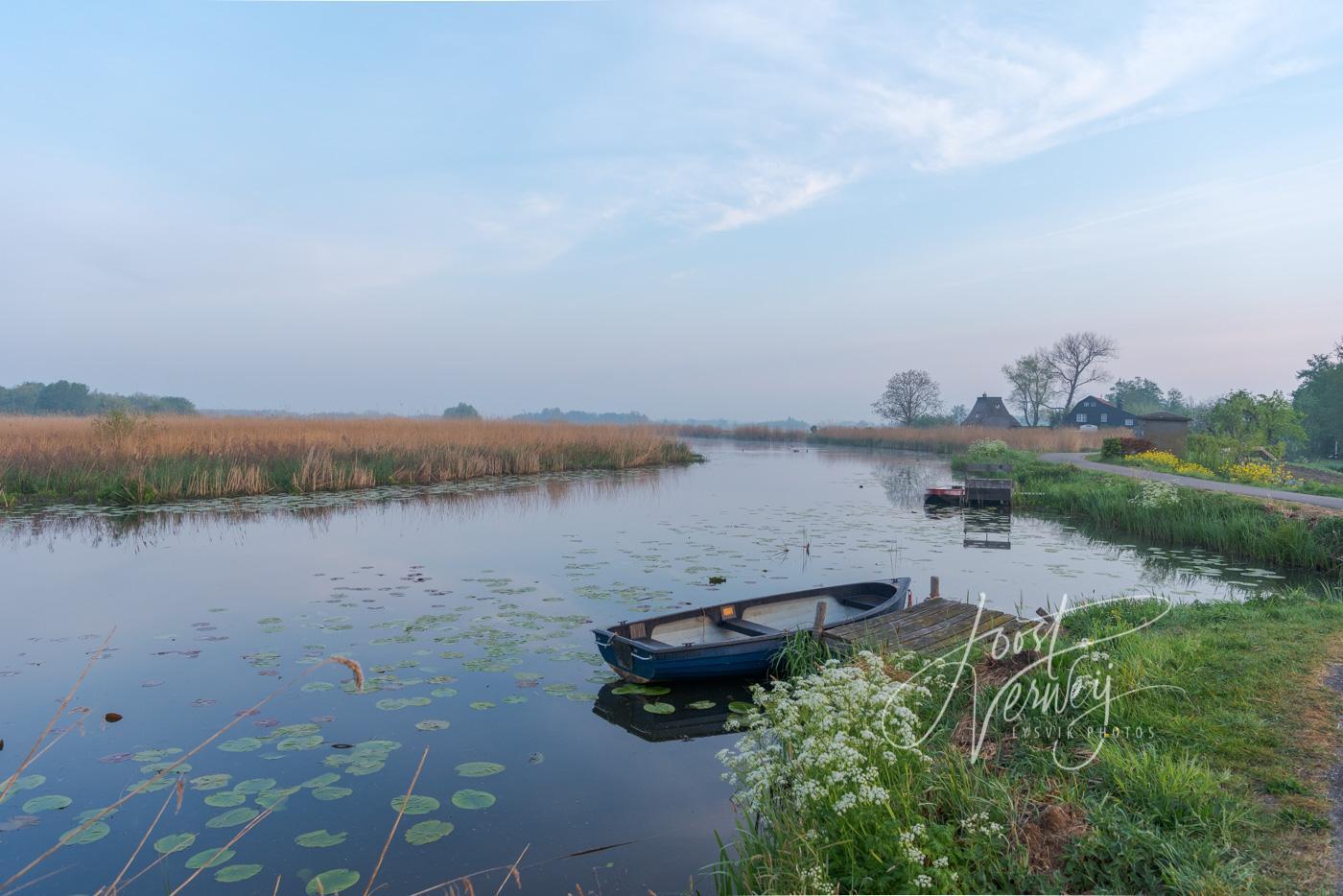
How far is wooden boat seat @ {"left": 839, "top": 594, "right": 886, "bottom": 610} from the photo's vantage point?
9359mm

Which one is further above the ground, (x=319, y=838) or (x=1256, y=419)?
(x=1256, y=419)

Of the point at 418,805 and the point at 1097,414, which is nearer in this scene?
the point at 418,805

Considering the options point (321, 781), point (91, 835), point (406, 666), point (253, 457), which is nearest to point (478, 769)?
point (321, 781)

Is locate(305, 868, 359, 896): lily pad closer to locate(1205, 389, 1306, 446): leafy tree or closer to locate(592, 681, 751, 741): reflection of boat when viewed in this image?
locate(592, 681, 751, 741): reflection of boat

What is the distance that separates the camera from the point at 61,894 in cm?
418

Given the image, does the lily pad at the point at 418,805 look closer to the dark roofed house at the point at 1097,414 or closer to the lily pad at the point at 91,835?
the lily pad at the point at 91,835

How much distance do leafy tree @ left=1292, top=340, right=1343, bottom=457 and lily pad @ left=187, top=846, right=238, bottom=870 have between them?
4886 centimetres

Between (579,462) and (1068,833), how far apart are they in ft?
95.1

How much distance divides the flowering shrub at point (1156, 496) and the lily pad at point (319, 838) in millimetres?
17329

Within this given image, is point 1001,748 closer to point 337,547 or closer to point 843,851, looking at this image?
point 843,851

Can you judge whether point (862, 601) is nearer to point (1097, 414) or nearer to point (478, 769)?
point (478, 769)

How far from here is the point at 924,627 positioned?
7742 mm

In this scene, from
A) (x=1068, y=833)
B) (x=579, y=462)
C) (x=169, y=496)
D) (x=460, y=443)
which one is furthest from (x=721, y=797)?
(x=579, y=462)

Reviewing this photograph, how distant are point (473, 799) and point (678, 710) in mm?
2385
